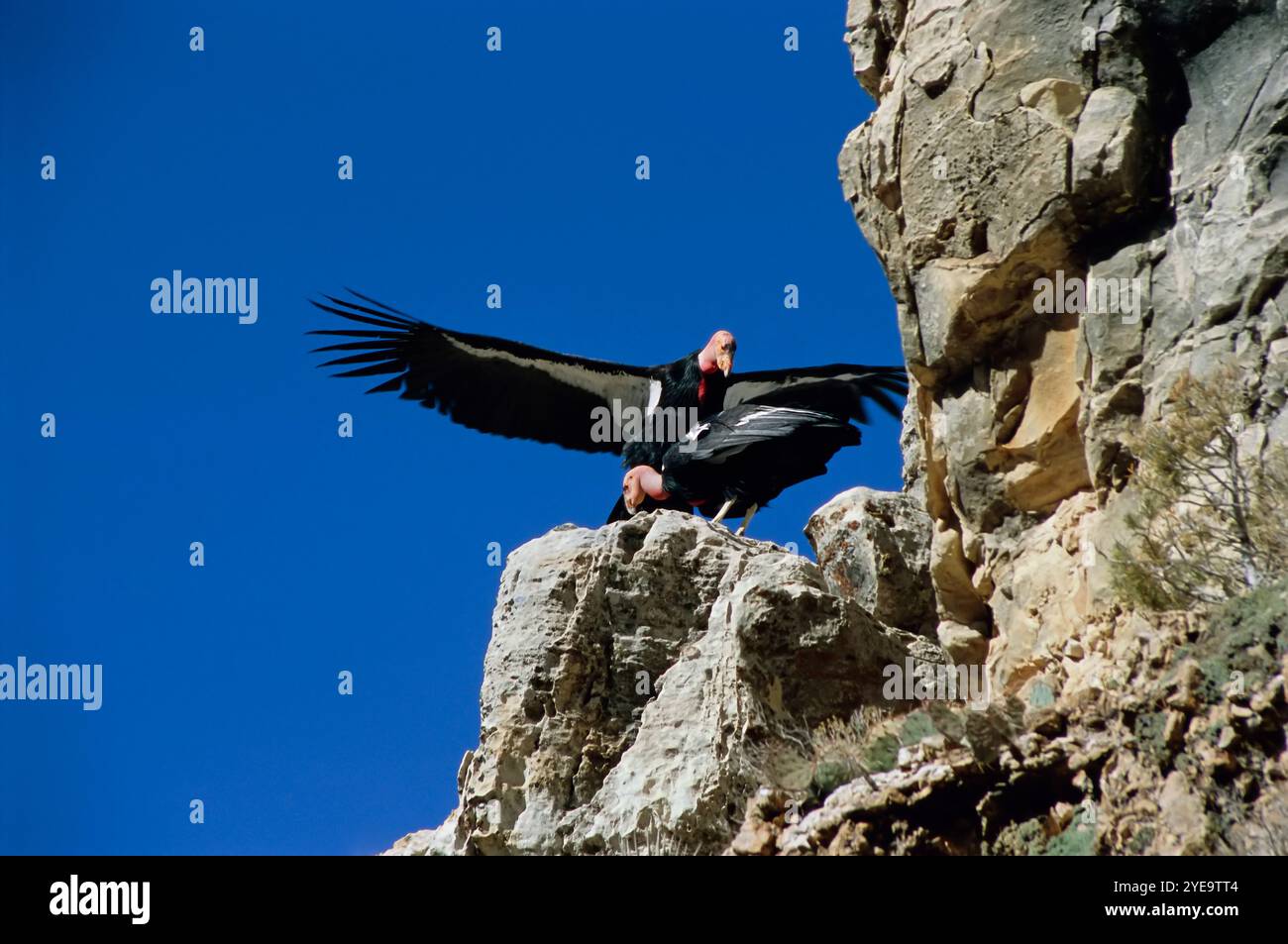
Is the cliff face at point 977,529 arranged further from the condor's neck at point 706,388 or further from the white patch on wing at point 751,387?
the white patch on wing at point 751,387

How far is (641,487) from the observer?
18344 mm

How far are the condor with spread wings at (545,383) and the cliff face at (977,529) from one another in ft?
16.1

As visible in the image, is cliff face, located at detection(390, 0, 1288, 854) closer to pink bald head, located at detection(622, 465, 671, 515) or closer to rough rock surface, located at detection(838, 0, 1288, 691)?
rough rock surface, located at detection(838, 0, 1288, 691)

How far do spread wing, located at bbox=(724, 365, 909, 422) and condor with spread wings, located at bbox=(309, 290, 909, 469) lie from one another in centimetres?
1

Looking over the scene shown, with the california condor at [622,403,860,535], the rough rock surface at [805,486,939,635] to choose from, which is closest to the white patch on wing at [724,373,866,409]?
the california condor at [622,403,860,535]

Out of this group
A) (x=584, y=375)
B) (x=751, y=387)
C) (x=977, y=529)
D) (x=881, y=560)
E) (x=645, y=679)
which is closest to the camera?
(x=645, y=679)

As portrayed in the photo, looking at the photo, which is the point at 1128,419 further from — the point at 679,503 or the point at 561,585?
the point at 679,503

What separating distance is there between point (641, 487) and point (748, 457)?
66.7 inches

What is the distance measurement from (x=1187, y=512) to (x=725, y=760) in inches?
139

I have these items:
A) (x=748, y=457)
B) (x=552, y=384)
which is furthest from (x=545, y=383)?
(x=748, y=457)

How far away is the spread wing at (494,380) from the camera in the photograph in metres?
21.2

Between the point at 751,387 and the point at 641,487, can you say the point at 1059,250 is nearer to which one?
the point at 641,487

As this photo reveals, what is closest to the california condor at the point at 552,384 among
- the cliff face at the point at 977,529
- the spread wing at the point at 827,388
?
the spread wing at the point at 827,388

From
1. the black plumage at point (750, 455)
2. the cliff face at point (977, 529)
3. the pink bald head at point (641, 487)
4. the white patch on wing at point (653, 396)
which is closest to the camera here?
the cliff face at point (977, 529)
